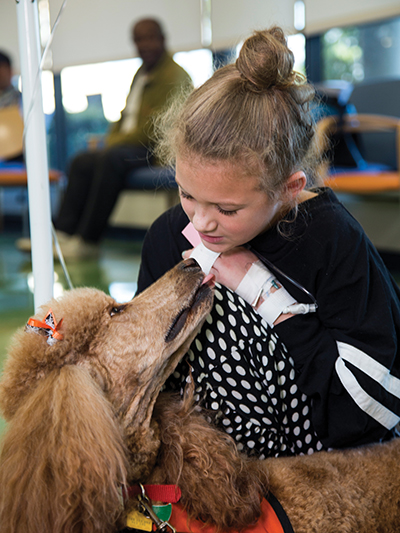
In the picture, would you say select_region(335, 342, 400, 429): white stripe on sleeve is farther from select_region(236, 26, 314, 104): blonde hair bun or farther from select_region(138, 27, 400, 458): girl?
select_region(236, 26, 314, 104): blonde hair bun

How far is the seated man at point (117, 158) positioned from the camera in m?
3.66

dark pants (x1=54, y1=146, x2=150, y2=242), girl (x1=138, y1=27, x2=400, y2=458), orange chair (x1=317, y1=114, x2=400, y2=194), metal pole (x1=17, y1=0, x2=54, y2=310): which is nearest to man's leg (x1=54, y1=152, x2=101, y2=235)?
dark pants (x1=54, y1=146, x2=150, y2=242)

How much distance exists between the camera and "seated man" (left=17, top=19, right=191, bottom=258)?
366 centimetres

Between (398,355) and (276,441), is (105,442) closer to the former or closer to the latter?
(276,441)

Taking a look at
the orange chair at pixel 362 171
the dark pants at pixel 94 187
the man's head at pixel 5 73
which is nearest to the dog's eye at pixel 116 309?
the orange chair at pixel 362 171

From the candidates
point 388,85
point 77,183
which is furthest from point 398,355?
point 77,183

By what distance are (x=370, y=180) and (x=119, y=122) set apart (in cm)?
209

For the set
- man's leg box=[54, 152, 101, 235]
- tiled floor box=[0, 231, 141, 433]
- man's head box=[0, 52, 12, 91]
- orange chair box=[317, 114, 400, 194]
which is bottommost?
tiled floor box=[0, 231, 141, 433]

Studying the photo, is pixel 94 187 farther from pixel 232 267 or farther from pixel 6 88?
pixel 232 267

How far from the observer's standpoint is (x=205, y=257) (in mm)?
1071

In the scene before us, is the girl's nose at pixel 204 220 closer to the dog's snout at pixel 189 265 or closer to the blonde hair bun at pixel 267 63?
the dog's snout at pixel 189 265

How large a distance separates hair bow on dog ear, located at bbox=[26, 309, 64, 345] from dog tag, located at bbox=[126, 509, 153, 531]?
283 mm

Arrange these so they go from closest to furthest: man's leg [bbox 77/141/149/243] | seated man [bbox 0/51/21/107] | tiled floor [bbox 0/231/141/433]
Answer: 1. tiled floor [bbox 0/231/141/433]
2. man's leg [bbox 77/141/149/243]
3. seated man [bbox 0/51/21/107]

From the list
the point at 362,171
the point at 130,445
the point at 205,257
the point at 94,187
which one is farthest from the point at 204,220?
the point at 94,187
